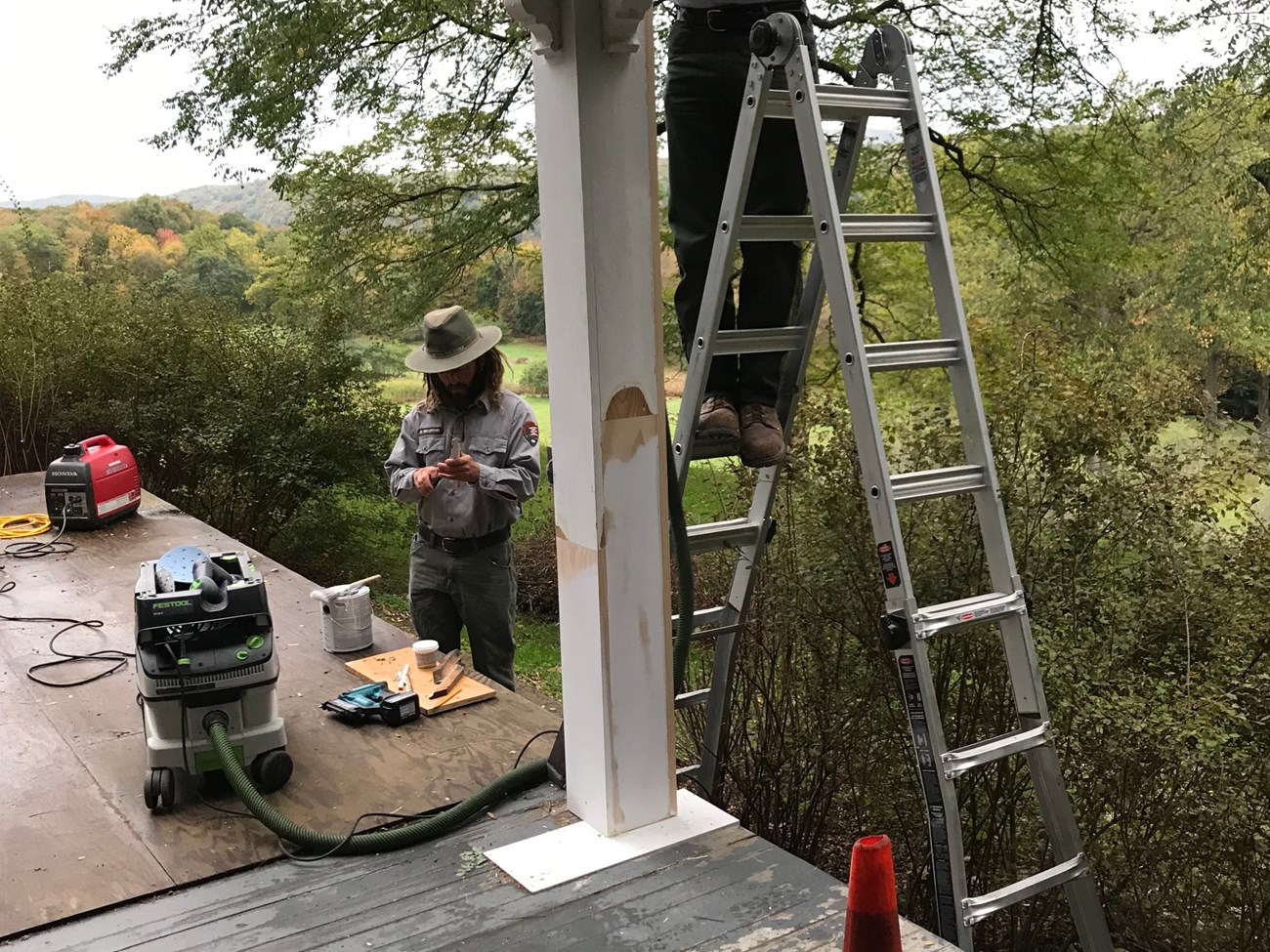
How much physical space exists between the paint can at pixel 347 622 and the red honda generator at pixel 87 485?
205cm

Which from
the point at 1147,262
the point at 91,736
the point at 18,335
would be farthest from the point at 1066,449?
the point at 18,335

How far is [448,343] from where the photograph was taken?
3.13 metres

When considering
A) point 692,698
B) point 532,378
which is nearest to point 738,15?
point 692,698

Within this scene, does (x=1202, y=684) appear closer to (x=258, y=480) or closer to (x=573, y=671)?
(x=573, y=671)

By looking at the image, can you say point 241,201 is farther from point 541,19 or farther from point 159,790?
point 541,19

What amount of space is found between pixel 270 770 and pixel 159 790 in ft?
0.71

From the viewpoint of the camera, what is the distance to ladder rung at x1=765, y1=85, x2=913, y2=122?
1808 mm

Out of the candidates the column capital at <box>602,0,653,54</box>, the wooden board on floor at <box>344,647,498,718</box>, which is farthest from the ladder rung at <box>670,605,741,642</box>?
the column capital at <box>602,0,653,54</box>

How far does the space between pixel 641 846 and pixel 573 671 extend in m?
0.36

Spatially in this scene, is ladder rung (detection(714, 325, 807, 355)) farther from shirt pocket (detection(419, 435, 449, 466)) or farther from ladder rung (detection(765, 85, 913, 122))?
shirt pocket (detection(419, 435, 449, 466))

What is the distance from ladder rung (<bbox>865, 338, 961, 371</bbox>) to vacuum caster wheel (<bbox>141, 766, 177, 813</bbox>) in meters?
1.67

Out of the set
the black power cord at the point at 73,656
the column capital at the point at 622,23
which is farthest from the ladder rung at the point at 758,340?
the black power cord at the point at 73,656

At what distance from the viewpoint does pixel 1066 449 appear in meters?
2.99

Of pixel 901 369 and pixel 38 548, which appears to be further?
pixel 38 548
